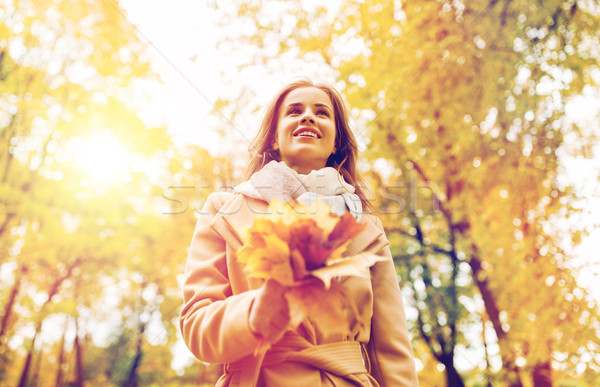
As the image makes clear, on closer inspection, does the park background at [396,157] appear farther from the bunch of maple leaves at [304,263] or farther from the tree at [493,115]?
the bunch of maple leaves at [304,263]

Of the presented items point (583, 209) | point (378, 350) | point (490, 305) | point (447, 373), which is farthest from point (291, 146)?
point (447, 373)

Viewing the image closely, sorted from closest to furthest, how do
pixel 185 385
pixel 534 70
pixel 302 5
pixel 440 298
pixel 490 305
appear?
pixel 534 70 < pixel 302 5 < pixel 490 305 < pixel 440 298 < pixel 185 385

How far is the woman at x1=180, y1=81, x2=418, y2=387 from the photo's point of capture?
1.21 m

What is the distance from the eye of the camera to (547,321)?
12.8 ft

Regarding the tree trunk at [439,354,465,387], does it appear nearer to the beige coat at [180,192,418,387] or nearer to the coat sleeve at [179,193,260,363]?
the beige coat at [180,192,418,387]

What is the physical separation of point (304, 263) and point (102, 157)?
5911mm

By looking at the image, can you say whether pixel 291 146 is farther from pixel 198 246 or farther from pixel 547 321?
pixel 547 321

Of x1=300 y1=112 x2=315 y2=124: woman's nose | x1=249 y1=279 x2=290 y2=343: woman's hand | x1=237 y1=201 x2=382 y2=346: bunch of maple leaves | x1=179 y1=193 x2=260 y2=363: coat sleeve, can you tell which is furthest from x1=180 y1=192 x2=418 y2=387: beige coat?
x1=300 y1=112 x2=315 y2=124: woman's nose

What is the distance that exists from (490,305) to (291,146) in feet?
18.2

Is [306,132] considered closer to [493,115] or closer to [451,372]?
[493,115]

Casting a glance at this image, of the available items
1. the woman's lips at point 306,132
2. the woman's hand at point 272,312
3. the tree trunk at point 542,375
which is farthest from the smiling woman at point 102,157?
the tree trunk at point 542,375

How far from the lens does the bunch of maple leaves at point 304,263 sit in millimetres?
923

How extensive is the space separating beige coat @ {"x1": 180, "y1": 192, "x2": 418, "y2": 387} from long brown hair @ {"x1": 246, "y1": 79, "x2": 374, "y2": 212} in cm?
34

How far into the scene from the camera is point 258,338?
3.64ft
